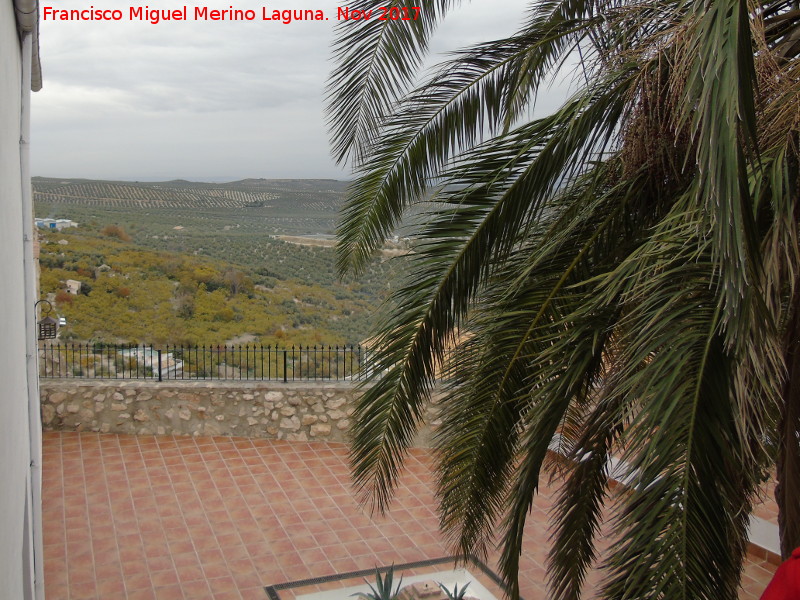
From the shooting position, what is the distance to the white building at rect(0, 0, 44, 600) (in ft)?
9.09

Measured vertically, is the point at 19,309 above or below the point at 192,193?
below

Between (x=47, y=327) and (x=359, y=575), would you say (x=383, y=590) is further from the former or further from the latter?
(x=47, y=327)

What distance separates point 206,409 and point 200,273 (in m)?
8.52

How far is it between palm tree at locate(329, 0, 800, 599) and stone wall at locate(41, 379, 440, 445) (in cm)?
543

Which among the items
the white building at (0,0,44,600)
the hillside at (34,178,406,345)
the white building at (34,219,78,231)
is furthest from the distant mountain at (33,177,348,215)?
the white building at (0,0,44,600)

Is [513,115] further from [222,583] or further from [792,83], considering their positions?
[222,583]

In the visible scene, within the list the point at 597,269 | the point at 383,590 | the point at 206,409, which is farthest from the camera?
the point at 206,409

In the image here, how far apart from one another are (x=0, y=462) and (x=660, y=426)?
2.02 metres

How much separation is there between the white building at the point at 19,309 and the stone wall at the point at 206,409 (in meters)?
4.12

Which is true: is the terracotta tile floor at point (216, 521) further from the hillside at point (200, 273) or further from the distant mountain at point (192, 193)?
the distant mountain at point (192, 193)

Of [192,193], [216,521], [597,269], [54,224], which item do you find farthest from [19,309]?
[192,193]

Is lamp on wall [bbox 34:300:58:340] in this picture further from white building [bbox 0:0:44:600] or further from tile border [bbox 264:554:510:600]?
tile border [bbox 264:554:510:600]

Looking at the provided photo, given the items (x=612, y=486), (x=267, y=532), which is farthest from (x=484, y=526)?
(x=612, y=486)

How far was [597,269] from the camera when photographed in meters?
3.07
